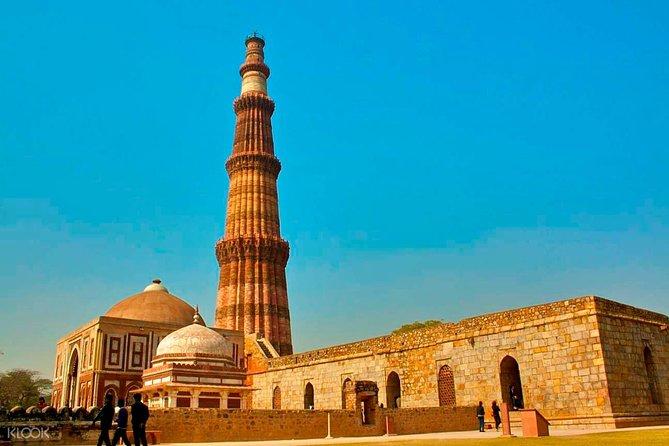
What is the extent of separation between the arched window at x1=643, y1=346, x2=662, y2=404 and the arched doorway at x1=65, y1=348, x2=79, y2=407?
31.2 m

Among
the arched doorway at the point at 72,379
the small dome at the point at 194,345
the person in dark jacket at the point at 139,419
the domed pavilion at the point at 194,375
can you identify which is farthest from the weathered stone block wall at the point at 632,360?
the arched doorway at the point at 72,379

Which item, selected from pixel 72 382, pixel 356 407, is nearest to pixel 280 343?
pixel 72 382

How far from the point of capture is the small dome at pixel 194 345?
28078mm

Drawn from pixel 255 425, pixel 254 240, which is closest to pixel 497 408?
pixel 255 425

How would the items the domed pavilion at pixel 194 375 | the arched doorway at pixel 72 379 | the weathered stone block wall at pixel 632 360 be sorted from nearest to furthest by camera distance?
the weathered stone block wall at pixel 632 360
the domed pavilion at pixel 194 375
the arched doorway at pixel 72 379

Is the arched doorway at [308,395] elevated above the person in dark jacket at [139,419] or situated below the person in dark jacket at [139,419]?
above

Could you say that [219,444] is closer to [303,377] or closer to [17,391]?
[303,377]

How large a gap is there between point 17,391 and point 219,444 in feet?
154

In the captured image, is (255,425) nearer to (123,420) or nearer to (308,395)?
(123,420)

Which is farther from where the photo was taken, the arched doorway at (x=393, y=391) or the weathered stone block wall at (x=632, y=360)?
the arched doorway at (x=393, y=391)

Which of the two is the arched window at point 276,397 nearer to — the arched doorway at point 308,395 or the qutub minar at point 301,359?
the qutub minar at point 301,359

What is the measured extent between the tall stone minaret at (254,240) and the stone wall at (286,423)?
21140mm

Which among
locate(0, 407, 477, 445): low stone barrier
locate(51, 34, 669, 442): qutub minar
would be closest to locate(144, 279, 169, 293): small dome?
locate(51, 34, 669, 442): qutub minar

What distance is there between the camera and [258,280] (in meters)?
41.2
